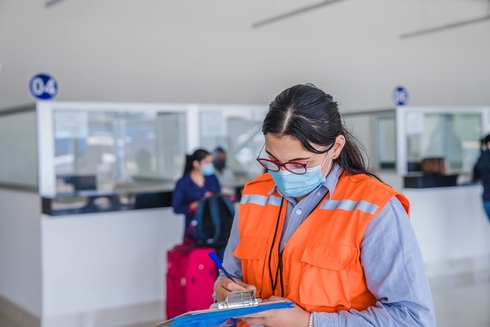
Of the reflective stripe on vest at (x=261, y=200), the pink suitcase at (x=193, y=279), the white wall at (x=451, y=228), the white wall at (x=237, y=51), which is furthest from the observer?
the white wall at (x=237, y=51)

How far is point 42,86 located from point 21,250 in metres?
1.34

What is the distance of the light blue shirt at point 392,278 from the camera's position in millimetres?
1298

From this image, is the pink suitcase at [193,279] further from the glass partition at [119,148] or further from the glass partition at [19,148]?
the glass partition at [19,148]

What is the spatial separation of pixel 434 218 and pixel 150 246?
10.6 ft

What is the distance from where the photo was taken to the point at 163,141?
582cm

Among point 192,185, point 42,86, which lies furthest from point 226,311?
point 42,86

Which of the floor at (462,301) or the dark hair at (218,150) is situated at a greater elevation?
the dark hair at (218,150)

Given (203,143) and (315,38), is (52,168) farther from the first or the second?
(315,38)

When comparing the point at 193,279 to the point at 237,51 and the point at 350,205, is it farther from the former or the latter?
the point at 237,51

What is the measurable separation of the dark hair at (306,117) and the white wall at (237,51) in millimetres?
4713

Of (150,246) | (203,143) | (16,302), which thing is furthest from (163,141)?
(16,302)

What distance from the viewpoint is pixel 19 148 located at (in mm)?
5156

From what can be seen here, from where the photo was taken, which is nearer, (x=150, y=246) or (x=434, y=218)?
(x=150, y=246)

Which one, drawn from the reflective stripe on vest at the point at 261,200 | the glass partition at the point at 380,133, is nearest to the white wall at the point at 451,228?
the glass partition at the point at 380,133
